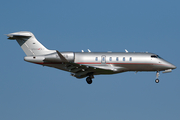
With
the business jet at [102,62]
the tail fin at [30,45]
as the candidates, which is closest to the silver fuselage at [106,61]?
the business jet at [102,62]

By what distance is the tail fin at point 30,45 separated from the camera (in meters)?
38.9

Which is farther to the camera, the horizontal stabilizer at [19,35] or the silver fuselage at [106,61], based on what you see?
the horizontal stabilizer at [19,35]

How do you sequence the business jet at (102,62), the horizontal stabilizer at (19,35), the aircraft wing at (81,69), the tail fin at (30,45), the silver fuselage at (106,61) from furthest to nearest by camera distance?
the tail fin at (30,45)
the horizontal stabilizer at (19,35)
the silver fuselage at (106,61)
the business jet at (102,62)
the aircraft wing at (81,69)

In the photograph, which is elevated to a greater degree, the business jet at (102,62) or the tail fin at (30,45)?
the tail fin at (30,45)

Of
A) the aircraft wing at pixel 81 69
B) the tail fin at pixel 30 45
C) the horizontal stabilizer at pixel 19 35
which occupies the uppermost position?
the horizontal stabilizer at pixel 19 35

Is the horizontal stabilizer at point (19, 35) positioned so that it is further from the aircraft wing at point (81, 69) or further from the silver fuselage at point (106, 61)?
the aircraft wing at point (81, 69)

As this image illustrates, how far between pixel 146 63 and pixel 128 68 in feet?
7.70

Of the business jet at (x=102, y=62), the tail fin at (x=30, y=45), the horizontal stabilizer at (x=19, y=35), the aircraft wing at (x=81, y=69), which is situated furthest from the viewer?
the tail fin at (x=30, y=45)

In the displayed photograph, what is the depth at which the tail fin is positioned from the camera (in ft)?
128

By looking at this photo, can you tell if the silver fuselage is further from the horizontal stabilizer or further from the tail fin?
the horizontal stabilizer

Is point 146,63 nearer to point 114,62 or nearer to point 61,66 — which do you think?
point 114,62

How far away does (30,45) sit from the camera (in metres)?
39.1

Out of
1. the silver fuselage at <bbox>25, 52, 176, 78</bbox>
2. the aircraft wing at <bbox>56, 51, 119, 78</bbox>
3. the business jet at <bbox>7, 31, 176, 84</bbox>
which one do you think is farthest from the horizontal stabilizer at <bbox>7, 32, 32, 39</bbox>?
the aircraft wing at <bbox>56, 51, 119, 78</bbox>

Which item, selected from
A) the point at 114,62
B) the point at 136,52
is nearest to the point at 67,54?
the point at 114,62
